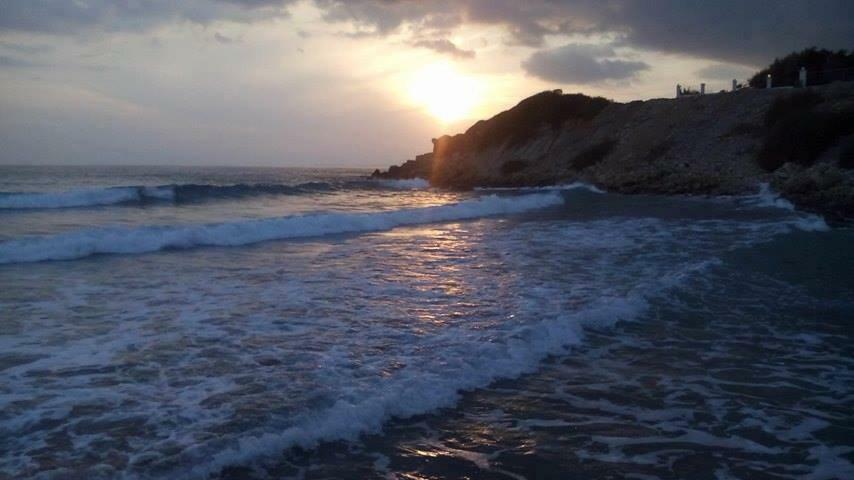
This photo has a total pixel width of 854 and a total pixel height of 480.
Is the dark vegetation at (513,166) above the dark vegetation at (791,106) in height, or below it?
below

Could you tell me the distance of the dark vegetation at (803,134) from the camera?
29.8m

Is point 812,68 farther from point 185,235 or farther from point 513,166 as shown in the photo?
point 185,235

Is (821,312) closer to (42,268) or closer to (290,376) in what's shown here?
(290,376)

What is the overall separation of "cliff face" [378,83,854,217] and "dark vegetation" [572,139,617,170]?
0.08 m

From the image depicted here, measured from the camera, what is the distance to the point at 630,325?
24.1 ft

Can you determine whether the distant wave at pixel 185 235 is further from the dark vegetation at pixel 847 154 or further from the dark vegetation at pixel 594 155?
the dark vegetation at pixel 594 155

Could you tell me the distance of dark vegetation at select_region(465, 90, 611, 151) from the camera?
156 feet

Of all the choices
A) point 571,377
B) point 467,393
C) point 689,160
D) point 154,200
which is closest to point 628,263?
point 571,377

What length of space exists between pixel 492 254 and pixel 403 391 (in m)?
8.16

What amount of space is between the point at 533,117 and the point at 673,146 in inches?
551

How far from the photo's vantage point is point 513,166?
46.6 metres

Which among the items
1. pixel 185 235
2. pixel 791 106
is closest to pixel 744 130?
pixel 791 106

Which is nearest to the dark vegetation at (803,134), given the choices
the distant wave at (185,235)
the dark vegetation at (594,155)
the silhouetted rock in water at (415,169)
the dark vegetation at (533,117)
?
the dark vegetation at (594,155)

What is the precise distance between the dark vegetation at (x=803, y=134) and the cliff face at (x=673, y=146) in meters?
0.04
